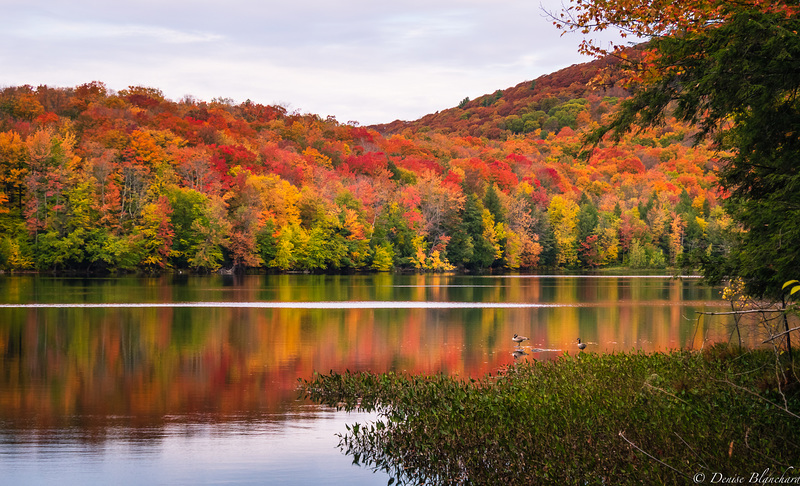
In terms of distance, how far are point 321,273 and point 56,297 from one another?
35.8m

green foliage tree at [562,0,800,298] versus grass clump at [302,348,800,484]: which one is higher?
green foliage tree at [562,0,800,298]

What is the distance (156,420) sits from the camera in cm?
1188

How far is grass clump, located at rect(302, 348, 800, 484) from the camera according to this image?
21.8 ft

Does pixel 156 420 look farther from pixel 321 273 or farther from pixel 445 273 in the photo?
pixel 445 273

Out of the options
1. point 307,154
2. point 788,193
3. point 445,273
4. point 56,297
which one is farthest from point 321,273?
point 788,193

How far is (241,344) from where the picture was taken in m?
20.8

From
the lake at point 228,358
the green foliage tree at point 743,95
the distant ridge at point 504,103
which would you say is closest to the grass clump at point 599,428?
the lake at point 228,358

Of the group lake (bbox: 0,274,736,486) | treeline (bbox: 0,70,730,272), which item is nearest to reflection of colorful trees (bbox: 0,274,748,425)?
lake (bbox: 0,274,736,486)

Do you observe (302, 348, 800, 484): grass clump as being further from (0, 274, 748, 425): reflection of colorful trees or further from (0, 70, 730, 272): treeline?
(0, 70, 730, 272): treeline

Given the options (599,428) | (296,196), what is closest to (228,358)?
(599,428)

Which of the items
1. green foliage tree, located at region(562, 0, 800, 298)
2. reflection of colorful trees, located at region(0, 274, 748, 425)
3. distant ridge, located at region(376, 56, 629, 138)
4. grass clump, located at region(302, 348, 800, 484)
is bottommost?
reflection of colorful trees, located at region(0, 274, 748, 425)

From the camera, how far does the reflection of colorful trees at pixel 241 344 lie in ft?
45.2

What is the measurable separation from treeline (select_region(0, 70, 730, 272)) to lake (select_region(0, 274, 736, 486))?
1852 centimetres

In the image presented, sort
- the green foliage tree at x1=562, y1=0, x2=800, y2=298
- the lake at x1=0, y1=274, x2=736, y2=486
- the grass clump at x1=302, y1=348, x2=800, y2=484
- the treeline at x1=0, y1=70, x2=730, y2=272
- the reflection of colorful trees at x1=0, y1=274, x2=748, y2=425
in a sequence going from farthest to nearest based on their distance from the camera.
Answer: the treeline at x1=0, y1=70, x2=730, y2=272 → the reflection of colorful trees at x1=0, y1=274, x2=748, y2=425 → the lake at x1=0, y1=274, x2=736, y2=486 → the green foliage tree at x1=562, y1=0, x2=800, y2=298 → the grass clump at x1=302, y1=348, x2=800, y2=484
